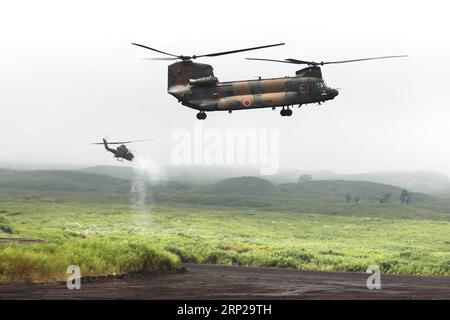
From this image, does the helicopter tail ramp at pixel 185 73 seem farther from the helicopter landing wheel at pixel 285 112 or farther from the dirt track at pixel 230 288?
the dirt track at pixel 230 288

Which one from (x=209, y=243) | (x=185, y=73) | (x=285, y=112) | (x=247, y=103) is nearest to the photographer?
(x=285, y=112)

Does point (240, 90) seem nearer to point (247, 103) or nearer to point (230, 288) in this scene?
point (247, 103)

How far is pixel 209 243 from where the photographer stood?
90.6m

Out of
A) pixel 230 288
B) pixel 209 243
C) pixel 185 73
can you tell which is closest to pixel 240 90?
pixel 185 73

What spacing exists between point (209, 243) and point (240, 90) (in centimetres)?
4914

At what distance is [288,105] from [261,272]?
2810cm

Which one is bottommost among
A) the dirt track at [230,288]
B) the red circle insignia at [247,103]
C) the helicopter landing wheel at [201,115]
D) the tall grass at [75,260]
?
the dirt track at [230,288]

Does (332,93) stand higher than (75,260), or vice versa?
(332,93)

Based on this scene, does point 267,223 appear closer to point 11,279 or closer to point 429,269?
point 429,269

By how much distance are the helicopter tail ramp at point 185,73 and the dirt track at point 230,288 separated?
1316cm

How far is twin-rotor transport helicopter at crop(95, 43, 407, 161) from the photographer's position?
43219 millimetres

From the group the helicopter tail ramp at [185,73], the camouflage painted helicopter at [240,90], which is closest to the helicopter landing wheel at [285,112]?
the camouflage painted helicopter at [240,90]

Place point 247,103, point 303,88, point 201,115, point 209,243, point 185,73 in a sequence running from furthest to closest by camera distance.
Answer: point 209,243, point 185,73, point 303,88, point 247,103, point 201,115

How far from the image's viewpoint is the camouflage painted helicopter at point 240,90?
4325 cm
